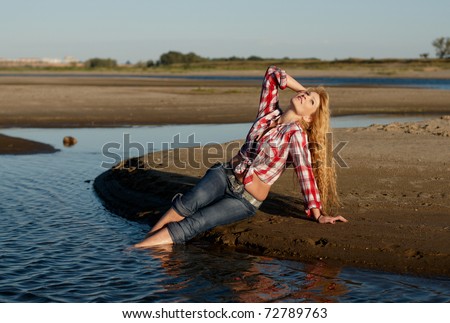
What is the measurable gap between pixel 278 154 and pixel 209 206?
36.2 inches

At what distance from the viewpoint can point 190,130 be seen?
20.9 metres

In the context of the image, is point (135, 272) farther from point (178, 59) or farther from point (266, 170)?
point (178, 59)

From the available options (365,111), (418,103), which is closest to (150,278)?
(365,111)

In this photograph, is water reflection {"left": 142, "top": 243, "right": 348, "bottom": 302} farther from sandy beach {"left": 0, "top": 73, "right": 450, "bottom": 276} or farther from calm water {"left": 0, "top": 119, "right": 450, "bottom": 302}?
sandy beach {"left": 0, "top": 73, "right": 450, "bottom": 276}

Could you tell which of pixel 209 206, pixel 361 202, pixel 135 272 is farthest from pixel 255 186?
pixel 361 202

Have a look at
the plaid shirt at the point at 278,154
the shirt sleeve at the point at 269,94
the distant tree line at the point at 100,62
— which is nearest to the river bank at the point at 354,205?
the plaid shirt at the point at 278,154

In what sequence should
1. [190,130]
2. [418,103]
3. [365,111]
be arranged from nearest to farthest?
1. [190,130]
2. [365,111]
3. [418,103]

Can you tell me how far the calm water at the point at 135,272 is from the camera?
6512 mm

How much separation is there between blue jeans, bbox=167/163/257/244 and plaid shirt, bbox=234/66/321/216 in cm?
22

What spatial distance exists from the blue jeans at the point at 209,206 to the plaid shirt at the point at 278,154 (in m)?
0.22

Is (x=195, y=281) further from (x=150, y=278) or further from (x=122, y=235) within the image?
(x=122, y=235)

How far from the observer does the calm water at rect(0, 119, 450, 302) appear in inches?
256

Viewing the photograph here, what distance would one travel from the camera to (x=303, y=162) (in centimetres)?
757

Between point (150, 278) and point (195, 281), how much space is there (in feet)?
1.42
